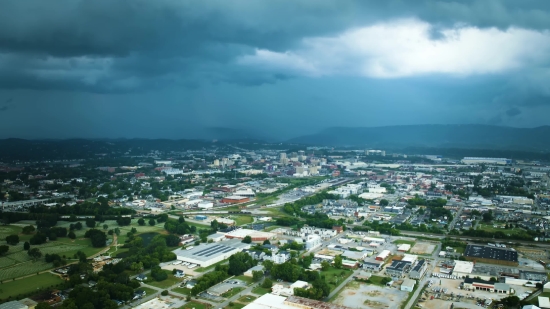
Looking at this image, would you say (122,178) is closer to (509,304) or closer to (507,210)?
(507,210)

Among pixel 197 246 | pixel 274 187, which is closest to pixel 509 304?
pixel 197 246

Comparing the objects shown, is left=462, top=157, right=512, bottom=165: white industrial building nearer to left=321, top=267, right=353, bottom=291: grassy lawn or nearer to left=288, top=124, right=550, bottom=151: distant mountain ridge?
left=288, top=124, right=550, bottom=151: distant mountain ridge

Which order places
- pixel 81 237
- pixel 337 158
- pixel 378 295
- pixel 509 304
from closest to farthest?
pixel 509 304 → pixel 378 295 → pixel 81 237 → pixel 337 158

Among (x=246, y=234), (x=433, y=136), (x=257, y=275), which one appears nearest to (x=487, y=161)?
(x=246, y=234)

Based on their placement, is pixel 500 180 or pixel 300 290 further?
pixel 500 180

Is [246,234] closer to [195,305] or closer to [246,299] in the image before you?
[246,299]

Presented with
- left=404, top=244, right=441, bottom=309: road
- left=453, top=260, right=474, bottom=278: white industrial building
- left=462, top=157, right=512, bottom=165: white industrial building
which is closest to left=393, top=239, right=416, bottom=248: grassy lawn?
left=404, top=244, right=441, bottom=309: road

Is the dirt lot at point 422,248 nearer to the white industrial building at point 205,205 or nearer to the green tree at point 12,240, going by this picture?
the white industrial building at point 205,205

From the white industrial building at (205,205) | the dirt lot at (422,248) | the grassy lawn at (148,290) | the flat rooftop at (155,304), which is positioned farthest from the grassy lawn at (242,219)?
the flat rooftop at (155,304)
